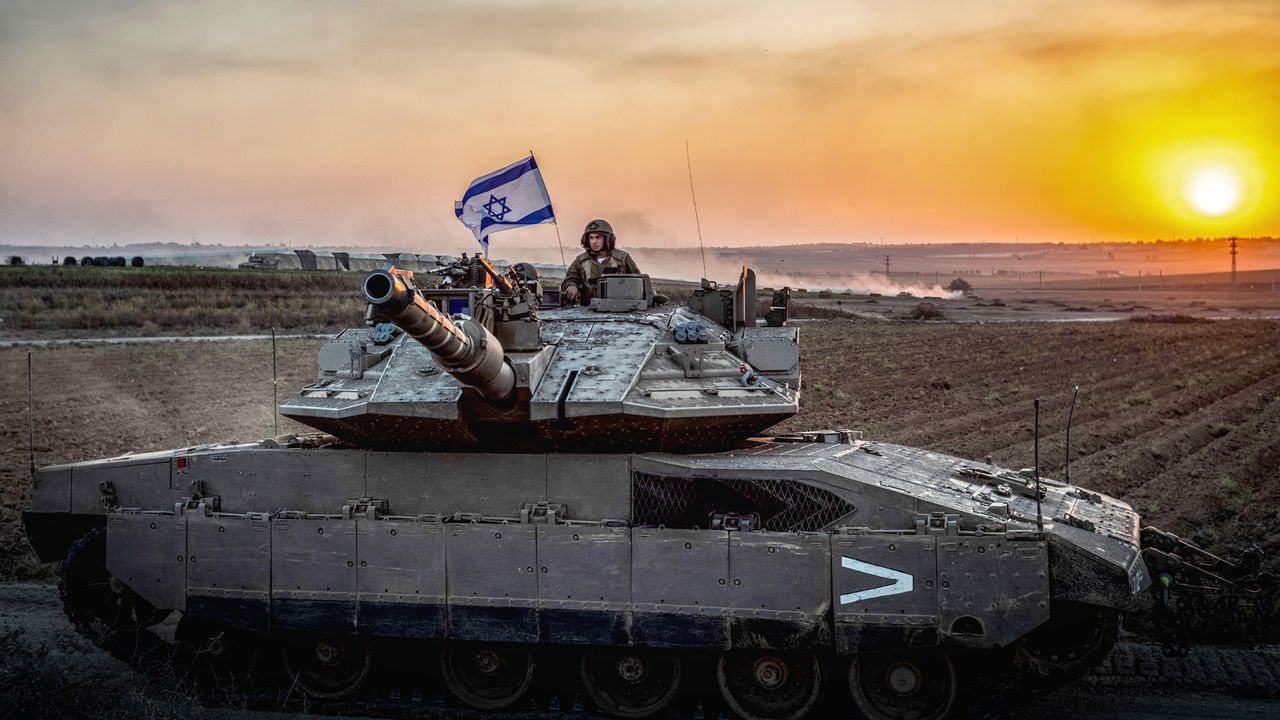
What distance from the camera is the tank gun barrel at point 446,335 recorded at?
336 inches

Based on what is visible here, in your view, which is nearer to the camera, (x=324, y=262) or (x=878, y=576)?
(x=878, y=576)

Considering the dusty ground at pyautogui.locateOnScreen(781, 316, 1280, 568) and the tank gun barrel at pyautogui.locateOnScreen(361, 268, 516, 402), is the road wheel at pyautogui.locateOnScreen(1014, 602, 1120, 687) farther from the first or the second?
the dusty ground at pyautogui.locateOnScreen(781, 316, 1280, 568)

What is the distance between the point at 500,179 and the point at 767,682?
8.22 m

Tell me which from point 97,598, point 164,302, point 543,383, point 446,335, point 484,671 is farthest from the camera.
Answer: point 164,302

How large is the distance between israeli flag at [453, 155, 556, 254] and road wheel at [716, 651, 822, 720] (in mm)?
7412

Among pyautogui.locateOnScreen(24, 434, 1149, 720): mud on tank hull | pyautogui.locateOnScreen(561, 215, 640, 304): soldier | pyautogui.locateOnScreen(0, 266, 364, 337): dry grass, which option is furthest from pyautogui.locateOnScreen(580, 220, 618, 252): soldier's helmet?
pyautogui.locateOnScreen(0, 266, 364, 337): dry grass

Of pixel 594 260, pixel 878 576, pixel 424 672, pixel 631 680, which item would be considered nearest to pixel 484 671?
pixel 424 672

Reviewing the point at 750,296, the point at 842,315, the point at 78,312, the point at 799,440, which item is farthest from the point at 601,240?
the point at 842,315

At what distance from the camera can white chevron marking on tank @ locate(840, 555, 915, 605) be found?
10.6 m

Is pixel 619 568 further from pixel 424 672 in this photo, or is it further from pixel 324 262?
pixel 324 262

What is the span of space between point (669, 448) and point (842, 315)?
165 ft

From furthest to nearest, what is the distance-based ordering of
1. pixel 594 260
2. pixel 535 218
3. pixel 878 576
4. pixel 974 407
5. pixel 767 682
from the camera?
pixel 974 407, pixel 535 218, pixel 594 260, pixel 767 682, pixel 878 576

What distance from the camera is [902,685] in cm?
1109

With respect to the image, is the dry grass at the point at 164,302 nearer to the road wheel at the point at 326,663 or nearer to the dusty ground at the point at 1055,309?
the dusty ground at the point at 1055,309
